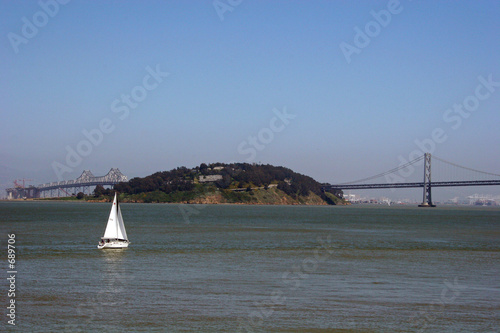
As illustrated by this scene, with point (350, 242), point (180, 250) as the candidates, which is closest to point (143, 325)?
point (180, 250)

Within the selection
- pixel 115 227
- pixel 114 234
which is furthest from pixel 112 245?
pixel 115 227

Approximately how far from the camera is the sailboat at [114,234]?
37.2 meters

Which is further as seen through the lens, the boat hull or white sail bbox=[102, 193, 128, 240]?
white sail bbox=[102, 193, 128, 240]

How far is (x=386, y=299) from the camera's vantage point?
21.0 metres

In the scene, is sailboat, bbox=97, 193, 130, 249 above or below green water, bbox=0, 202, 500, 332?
above

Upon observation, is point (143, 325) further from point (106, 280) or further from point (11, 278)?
point (11, 278)

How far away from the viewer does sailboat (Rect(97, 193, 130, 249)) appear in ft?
122

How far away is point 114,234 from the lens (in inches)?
1499

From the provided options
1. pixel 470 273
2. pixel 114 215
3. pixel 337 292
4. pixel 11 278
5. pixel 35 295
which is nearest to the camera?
pixel 35 295

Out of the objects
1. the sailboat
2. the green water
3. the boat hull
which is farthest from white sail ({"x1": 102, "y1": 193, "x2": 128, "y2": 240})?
the green water

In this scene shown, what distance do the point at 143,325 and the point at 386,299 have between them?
367 inches

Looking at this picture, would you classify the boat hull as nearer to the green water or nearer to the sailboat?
the sailboat

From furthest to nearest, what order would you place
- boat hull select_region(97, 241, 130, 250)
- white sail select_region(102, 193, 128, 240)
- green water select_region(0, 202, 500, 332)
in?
white sail select_region(102, 193, 128, 240)
boat hull select_region(97, 241, 130, 250)
green water select_region(0, 202, 500, 332)

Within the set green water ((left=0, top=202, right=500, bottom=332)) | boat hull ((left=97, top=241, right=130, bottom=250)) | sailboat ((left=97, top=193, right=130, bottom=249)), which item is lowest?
green water ((left=0, top=202, right=500, bottom=332))
